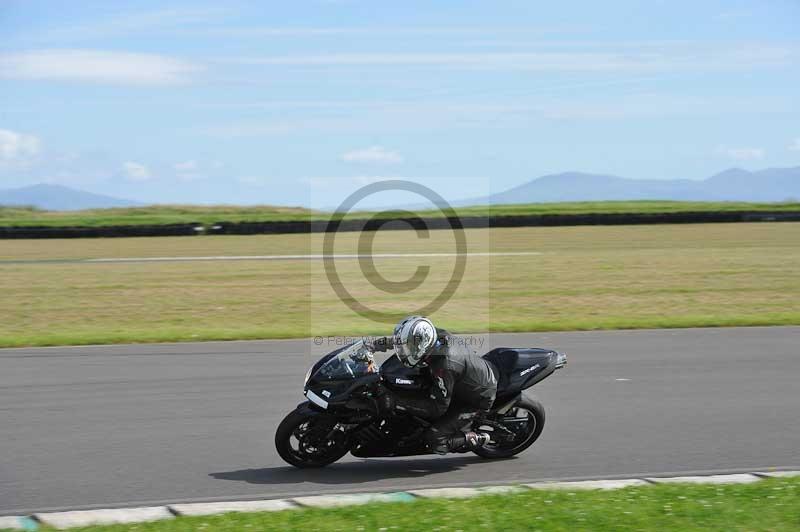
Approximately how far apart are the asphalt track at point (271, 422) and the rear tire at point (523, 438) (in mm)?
92

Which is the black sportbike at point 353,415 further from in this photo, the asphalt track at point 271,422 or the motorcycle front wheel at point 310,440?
the asphalt track at point 271,422

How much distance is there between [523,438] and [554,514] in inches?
83.7

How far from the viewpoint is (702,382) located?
37.2 feet

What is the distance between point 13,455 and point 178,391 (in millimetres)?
2896

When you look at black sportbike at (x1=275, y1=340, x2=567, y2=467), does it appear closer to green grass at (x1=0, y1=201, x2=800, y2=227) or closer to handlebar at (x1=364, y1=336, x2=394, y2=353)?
handlebar at (x1=364, y1=336, x2=394, y2=353)

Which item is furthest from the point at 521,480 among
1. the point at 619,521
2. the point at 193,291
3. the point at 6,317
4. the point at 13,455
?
the point at 193,291

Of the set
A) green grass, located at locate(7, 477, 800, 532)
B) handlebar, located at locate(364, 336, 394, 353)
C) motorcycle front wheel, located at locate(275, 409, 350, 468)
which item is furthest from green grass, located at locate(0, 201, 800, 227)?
green grass, located at locate(7, 477, 800, 532)

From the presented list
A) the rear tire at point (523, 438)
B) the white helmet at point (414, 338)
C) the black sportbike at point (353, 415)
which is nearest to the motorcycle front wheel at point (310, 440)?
the black sportbike at point (353, 415)

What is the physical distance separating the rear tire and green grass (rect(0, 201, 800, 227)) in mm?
45234

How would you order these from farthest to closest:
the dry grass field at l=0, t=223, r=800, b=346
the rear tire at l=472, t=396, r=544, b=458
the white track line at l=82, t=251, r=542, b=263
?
the white track line at l=82, t=251, r=542, b=263 → the dry grass field at l=0, t=223, r=800, b=346 → the rear tire at l=472, t=396, r=544, b=458

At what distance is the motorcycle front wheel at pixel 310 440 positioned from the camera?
25.3 feet

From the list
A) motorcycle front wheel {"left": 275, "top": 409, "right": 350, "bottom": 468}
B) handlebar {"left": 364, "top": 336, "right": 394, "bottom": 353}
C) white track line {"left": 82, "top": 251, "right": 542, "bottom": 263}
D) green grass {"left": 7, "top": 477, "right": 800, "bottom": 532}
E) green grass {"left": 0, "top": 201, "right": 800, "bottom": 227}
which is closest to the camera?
green grass {"left": 7, "top": 477, "right": 800, "bottom": 532}

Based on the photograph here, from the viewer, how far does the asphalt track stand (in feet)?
24.6

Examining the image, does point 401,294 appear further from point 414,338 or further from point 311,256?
point 414,338
